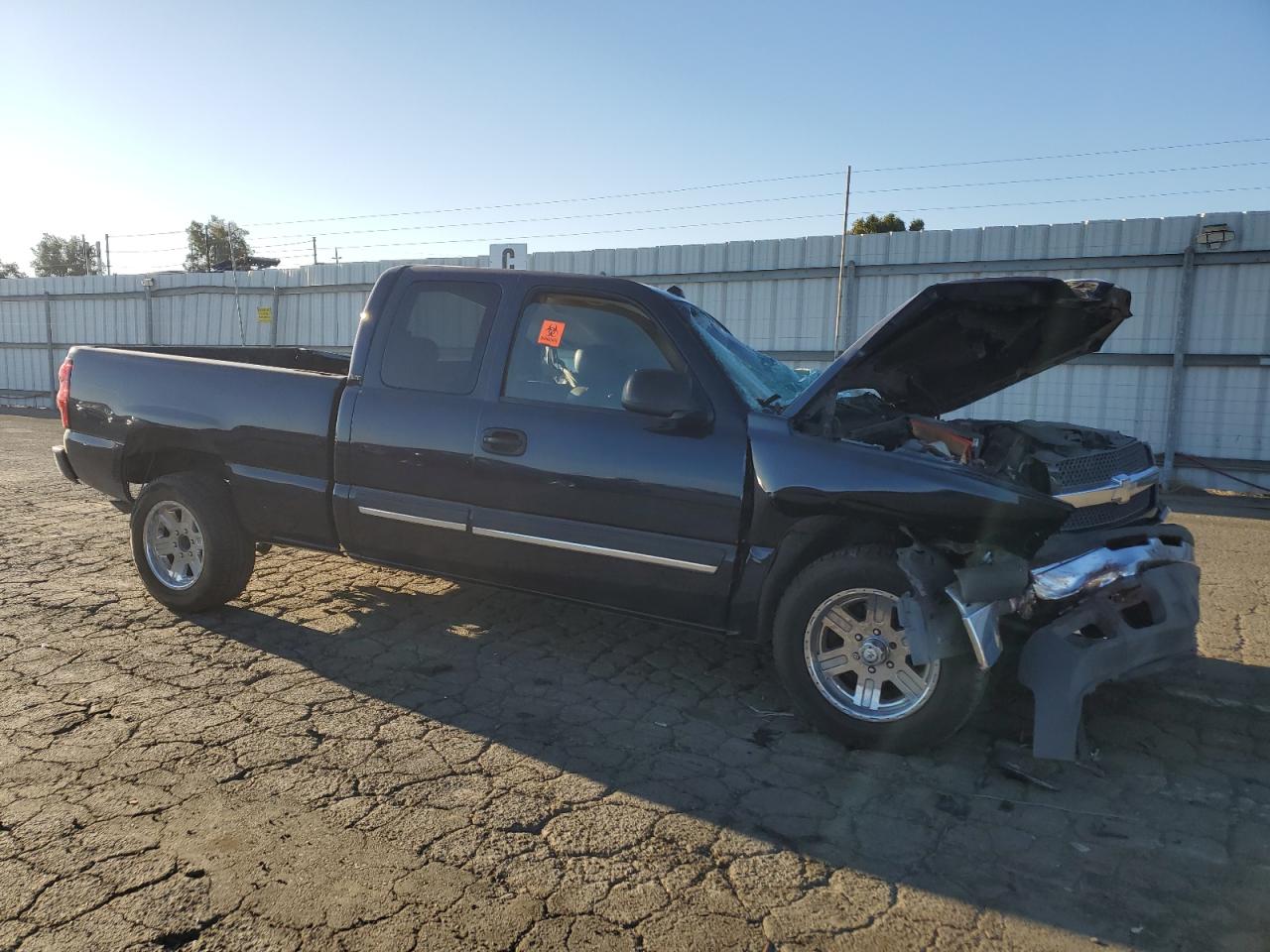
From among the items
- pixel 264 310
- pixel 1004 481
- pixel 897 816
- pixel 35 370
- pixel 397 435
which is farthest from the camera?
pixel 35 370

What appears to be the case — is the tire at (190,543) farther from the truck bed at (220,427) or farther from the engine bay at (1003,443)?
the engine bay at (1003,443)

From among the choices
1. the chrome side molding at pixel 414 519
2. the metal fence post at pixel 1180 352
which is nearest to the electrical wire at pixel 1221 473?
the metal fence post at pixel 1180 352

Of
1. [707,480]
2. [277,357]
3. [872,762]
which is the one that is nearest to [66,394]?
[277,357]

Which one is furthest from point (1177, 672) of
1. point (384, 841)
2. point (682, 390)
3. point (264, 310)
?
point (264, 310)

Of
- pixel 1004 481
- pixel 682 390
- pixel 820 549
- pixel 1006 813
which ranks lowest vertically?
pixel 1006 813

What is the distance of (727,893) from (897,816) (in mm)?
810

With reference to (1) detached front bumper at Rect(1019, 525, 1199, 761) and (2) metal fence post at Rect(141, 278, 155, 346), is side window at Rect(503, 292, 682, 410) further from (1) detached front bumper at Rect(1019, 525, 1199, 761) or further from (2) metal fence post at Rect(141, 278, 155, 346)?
(2) metal fence post at Rect(141, 278, 155, 346)

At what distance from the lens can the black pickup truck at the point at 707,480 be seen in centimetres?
326

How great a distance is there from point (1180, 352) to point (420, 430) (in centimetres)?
1190

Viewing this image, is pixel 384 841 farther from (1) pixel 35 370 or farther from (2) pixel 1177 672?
(1) pixel 35 370

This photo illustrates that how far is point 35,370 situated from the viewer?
82.0 ft

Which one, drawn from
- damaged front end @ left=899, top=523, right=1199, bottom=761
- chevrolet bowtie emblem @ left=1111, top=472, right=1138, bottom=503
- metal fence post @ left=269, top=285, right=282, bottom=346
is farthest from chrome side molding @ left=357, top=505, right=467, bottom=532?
metal fence post @ left=269, top=285, right=282, bottom=346

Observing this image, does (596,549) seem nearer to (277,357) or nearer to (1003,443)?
(1003,443)

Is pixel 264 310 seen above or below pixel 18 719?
above
